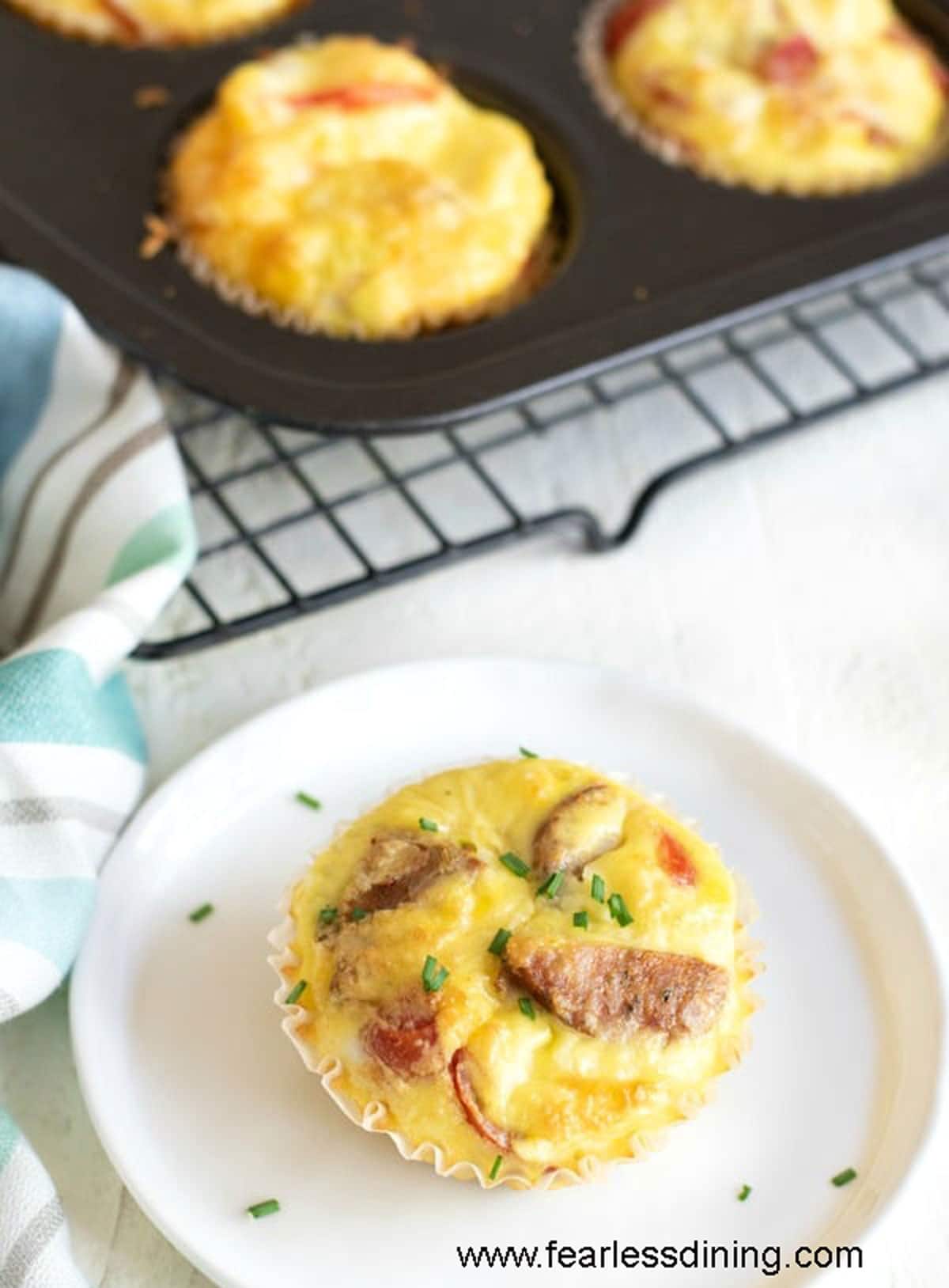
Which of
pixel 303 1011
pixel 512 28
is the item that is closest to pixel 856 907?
pixel 303 1011

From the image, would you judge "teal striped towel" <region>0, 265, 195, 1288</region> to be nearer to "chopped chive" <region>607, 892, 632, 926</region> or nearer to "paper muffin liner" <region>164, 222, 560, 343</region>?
"paper muffin liner" <region>164, 222, 560, 343</region>

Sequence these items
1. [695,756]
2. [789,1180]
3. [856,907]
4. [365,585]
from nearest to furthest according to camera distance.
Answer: [789,1180] < [856,907] < [695,756] < [365,585]

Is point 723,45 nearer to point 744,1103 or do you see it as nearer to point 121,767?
point 121,767

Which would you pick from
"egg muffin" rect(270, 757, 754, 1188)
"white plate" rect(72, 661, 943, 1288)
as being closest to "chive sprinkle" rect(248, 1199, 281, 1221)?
"white plate" rect(72, 661, 943, 1288)

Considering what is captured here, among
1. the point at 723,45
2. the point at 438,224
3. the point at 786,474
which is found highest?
the point at 438,224

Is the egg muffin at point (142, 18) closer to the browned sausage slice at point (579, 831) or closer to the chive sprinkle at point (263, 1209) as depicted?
the browned sausage slice at point (579, 831)

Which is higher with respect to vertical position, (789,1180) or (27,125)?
(27,125)
